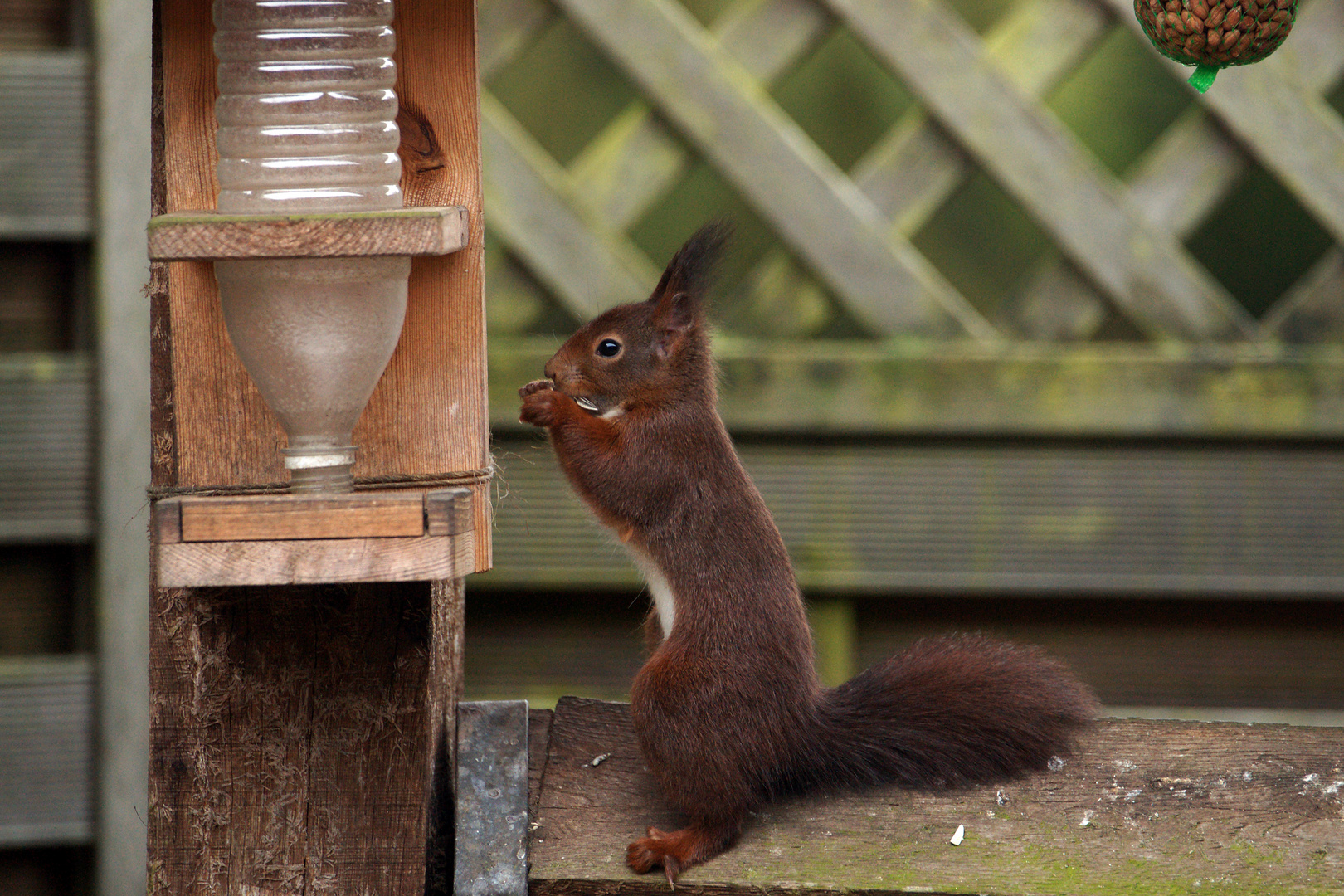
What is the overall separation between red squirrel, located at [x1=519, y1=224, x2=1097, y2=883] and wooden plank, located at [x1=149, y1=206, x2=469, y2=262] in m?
0.32

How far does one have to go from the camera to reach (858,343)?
1.91 metres

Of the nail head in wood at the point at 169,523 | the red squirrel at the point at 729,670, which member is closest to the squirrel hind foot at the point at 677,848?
the red squirrel at the point at 729,670

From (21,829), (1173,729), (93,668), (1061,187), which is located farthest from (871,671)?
(21,829)

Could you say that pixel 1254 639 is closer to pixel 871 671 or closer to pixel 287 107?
pixel 871 671

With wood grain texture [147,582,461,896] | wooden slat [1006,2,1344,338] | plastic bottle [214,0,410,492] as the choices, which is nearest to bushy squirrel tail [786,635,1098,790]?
Result: wood grain texture [147,582,461,896]

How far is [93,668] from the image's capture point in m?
1.87

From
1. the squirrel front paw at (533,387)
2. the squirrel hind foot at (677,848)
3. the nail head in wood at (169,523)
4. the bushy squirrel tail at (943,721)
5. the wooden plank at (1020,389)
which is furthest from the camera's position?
the wooden plank at (1020,389)

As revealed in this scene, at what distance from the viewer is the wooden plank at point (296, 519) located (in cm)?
93

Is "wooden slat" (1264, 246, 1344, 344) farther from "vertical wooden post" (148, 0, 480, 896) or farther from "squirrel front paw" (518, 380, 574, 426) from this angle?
"vertical wooden post" (148, 0, 480, 896)

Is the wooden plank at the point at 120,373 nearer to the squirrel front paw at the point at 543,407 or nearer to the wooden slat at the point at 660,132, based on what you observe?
the wooden slat at the point at 660,132

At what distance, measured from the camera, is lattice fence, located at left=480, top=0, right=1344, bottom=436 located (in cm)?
182

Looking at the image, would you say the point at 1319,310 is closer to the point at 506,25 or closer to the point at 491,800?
the point at 506,25

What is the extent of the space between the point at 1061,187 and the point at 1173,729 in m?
0.83

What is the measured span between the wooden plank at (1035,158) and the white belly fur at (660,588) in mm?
867
